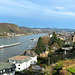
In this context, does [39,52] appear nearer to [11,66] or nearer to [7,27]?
[11,66]

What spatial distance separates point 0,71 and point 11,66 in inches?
35.6

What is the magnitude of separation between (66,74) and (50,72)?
0.98 m

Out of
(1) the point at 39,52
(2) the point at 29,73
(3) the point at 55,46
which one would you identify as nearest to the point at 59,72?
(2) the point at 29,73

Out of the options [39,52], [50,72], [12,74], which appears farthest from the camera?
[39,52]

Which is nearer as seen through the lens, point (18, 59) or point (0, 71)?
point (0, 71)

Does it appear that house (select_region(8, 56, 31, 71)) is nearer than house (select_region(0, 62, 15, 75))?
No

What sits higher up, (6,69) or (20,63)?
(6,69)

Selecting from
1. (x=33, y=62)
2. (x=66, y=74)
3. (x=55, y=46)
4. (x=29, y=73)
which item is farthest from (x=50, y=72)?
(x=55, y=46)

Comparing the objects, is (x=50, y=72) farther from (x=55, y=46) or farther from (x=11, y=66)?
(x=55, y=46)

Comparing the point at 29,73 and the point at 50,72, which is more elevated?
the point at 50,72

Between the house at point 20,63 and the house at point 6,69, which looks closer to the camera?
the house at point 6,69

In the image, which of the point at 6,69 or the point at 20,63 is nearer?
the point at 6,69

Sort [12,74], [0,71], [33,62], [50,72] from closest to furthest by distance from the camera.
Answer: [50,72] → [0,71] → [12,74] → [33,62]

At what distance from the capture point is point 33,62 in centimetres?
1041
